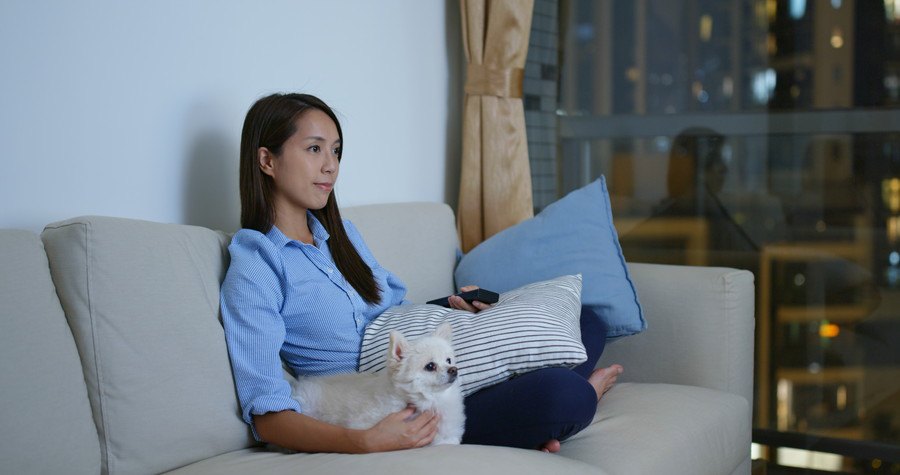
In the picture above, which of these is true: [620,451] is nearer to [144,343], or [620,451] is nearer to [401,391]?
[401,391]

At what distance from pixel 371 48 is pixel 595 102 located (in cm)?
98

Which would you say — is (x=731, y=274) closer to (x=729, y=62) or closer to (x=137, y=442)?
(x=729, y=62)

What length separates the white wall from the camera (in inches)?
63.9

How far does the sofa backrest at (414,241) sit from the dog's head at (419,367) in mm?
786

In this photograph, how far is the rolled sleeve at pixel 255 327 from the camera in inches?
62.1

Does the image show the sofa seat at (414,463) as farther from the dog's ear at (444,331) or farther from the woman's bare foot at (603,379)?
the woman's bare foot at (603,379)

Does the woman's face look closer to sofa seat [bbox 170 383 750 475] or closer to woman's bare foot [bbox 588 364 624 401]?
sofa seat [bbox 170 383 750 475]

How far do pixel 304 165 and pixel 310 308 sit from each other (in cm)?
32

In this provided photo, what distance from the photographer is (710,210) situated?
3.06 m

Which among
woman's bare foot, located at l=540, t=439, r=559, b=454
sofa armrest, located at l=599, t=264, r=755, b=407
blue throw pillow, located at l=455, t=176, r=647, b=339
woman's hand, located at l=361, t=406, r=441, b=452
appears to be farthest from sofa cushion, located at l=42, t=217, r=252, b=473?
sofa armrest, located at l=599, t=264, r=755, b=407

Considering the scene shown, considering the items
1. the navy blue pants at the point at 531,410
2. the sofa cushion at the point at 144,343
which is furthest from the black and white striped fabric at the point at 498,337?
the sofa cushion at the point at 144,343

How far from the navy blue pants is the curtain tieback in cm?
145

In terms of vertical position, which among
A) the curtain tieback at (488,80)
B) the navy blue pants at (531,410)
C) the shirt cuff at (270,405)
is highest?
the curtain tieback at (488,80)

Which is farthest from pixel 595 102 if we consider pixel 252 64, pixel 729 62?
pixel 252 64
